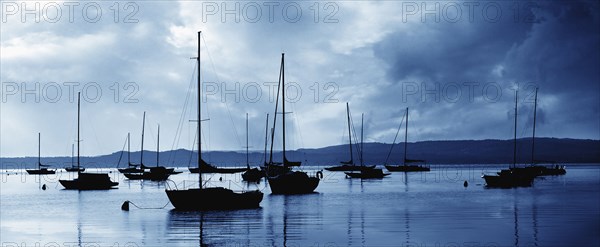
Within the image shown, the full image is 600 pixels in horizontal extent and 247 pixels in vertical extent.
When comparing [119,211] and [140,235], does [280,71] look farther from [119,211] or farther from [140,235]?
[140,235]

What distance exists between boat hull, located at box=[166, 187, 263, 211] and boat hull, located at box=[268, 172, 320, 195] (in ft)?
64.4

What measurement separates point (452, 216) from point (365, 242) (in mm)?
17190

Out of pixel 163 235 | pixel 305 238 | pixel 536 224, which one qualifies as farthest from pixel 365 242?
pixel 536 224

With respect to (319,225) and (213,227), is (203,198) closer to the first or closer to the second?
(213,227)

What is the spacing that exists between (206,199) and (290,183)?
2407 cm

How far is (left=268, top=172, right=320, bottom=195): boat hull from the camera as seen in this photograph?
243ft

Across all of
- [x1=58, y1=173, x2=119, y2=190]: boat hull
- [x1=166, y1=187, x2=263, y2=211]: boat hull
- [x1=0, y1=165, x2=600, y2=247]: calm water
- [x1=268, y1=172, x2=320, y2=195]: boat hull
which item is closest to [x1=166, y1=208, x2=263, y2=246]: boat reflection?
[x1=0, y1=165, x2=600, y2=247]: calm water

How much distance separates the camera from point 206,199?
51.4 m

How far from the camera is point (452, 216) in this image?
4919 cm

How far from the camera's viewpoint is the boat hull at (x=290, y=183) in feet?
243

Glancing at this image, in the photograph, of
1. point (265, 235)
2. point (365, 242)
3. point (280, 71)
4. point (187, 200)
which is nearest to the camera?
point (365, 242)

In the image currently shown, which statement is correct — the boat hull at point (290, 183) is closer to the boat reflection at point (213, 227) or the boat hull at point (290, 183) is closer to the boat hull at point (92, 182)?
the boat reflection at point (213, 227)

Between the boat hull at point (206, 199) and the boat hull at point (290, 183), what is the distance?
19.6 metres

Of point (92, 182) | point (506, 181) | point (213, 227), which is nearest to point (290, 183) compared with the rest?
point (213, 227)
